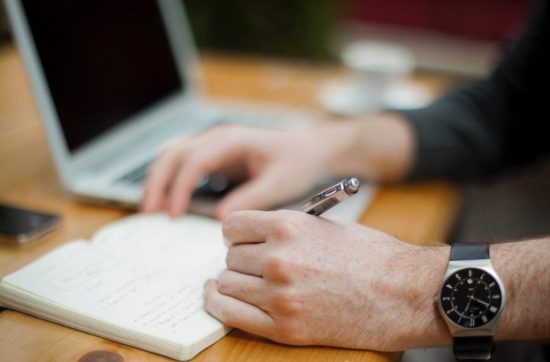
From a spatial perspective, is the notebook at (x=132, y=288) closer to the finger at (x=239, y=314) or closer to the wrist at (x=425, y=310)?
the finger at (x=239, y=314)

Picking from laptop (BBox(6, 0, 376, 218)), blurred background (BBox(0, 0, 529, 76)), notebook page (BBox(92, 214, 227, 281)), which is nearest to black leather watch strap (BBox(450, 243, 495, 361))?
notebook page (BBox(92, 214, 227, 281))

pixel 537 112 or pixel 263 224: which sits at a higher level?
pixel 263 224

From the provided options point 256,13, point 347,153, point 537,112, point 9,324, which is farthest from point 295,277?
point 256,13

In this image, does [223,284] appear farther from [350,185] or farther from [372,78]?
[372,78]

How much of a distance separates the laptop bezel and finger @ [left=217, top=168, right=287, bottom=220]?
0.22 meters

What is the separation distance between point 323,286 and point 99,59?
21.3 inches

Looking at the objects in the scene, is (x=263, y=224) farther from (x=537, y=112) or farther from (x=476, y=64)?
(x=476, y=64)

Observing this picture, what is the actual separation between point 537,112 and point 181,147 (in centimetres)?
58

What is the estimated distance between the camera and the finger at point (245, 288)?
0.57 metres

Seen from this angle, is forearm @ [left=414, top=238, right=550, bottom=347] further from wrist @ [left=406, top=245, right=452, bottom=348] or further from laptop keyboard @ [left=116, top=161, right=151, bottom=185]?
laptop keyboard @ [left=116, top=161, right=151, bottom=185]

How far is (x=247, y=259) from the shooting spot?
1.95 feet

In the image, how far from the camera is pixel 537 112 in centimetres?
102

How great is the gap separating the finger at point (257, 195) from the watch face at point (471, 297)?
0.28 meters

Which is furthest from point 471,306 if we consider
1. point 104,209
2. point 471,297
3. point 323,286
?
point 104,209
